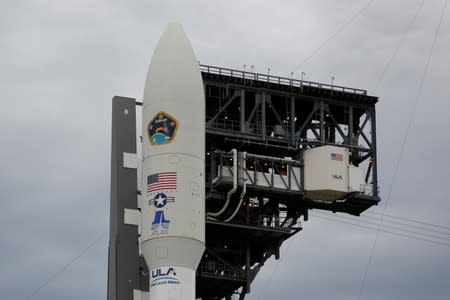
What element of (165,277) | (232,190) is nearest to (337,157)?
(232,190)

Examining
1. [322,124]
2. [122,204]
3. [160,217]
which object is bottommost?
[160,217]

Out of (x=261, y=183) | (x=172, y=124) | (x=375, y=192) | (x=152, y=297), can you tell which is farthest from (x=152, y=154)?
(x=375, y=192)

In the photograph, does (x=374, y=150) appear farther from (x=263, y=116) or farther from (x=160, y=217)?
(x=160, y=217)

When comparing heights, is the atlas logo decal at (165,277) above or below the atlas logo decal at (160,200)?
below

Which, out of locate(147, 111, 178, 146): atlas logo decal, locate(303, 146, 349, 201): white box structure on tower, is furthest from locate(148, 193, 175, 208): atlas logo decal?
locate(303, 146, 349, 201): white box structure on tower

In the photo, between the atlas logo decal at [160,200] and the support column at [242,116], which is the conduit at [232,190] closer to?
the support column at [242,116]

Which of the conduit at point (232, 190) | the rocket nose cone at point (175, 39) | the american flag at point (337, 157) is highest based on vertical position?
the rocket nose cone at point (175, 39)

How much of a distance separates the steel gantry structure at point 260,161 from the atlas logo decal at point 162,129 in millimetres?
10804

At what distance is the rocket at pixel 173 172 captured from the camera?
2916 inches

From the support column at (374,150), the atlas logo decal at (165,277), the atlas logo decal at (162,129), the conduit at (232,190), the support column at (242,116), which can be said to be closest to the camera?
the atlas logo decal at (165,277)

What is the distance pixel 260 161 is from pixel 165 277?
16982mm

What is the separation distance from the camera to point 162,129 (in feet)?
251

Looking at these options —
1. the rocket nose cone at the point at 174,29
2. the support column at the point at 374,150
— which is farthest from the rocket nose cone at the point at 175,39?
the support column at the point at 374,150

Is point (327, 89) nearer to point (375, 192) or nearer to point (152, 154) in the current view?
point (375, 192)
